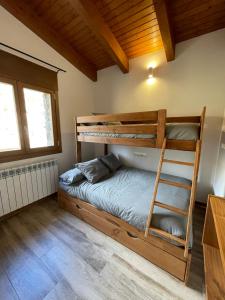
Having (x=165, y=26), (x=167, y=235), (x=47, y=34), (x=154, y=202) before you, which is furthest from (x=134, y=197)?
(x=47, y=34)

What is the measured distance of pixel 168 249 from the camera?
4.51ft

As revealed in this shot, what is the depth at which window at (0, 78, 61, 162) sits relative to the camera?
2.17 m

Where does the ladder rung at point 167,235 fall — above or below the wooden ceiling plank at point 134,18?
below

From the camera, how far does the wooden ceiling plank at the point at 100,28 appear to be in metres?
1.84

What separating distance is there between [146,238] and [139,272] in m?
0.32

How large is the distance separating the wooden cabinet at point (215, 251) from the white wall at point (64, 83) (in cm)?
264

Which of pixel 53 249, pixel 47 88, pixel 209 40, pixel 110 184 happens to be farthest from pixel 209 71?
pixel 53 249

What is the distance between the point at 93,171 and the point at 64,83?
1948mm

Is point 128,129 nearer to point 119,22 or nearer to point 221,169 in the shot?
point 221,169

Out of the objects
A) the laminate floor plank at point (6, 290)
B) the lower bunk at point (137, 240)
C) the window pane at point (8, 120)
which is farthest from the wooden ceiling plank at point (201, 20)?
the laminate floor plank at point (6, 290)

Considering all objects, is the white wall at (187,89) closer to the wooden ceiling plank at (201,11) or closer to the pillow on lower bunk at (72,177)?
the wooden ceiling plank at (201,11)

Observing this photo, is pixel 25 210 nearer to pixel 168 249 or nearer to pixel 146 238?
pixel 146 238

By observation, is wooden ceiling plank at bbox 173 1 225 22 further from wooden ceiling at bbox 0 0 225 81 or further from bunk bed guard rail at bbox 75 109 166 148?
bunk bed guard rail at bbox 75 109 166 148

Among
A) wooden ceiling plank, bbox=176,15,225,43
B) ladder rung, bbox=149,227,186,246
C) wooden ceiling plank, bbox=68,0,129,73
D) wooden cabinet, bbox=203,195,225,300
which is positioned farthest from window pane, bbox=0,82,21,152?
wooden ceiling plank, bbox=176,15,225,43
